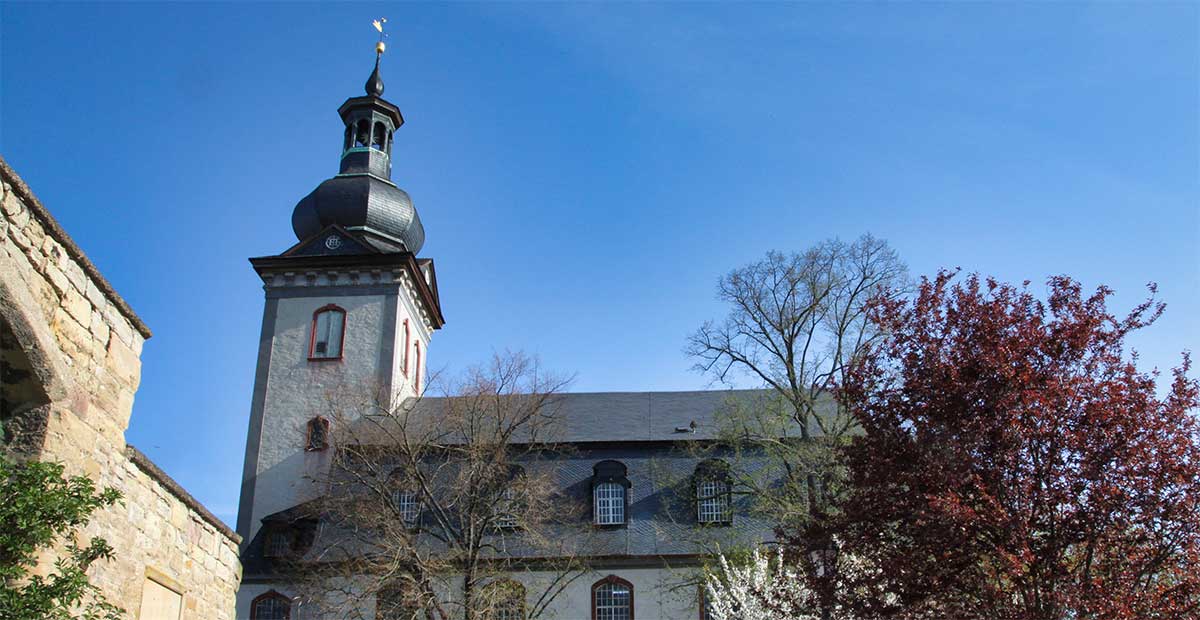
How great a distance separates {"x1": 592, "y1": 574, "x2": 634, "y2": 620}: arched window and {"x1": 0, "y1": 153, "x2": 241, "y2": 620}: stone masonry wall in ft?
63.1

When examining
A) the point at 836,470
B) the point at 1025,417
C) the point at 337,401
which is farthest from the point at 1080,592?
the point at 337,401

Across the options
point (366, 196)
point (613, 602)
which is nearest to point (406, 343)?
point (366, 196)

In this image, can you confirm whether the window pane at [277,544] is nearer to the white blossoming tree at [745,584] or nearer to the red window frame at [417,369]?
the red window frame at [417,369]

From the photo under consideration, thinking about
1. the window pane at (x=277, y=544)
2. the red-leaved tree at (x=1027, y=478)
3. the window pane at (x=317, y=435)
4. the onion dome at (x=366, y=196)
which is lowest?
the red-leaved tree at (x=1027, y=478)

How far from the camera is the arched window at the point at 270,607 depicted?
2800 centimetres

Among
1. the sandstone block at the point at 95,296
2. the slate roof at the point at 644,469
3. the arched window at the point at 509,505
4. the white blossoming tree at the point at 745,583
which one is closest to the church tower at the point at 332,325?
the slate roof at the point at 644,469

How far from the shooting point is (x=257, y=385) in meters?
33.0

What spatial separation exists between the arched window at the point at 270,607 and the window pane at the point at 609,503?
865 centimetres

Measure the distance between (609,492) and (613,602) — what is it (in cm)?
327

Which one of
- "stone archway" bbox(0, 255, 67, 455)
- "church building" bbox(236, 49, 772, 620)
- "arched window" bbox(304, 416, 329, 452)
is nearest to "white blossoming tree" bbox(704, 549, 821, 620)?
"church building" bbox(236, 49, 772, 620)

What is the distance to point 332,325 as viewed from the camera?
33844 millimetres

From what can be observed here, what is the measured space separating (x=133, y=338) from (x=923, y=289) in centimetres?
753

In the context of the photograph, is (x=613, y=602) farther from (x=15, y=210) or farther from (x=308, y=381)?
(x=15, y=210)

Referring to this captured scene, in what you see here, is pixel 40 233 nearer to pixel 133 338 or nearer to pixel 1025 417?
pixel 133 338
